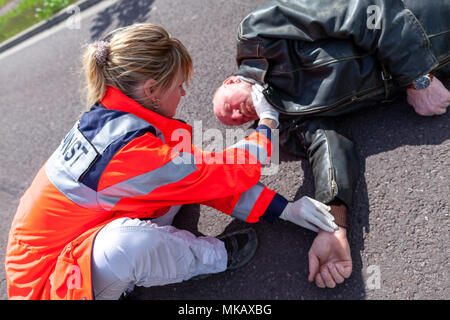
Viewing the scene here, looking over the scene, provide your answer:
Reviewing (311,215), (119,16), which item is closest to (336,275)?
(311,215)

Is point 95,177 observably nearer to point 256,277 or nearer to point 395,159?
point 256,277

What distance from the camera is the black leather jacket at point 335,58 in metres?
1.94

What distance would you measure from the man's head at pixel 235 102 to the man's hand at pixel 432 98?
36.7 inches

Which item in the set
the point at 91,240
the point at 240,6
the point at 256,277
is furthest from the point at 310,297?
the point at 240,6

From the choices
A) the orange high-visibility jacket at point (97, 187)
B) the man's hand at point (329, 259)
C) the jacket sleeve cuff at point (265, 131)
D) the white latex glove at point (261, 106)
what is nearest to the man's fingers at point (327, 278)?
the man's hand at point (329, 259)

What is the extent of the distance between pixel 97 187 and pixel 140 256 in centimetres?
36

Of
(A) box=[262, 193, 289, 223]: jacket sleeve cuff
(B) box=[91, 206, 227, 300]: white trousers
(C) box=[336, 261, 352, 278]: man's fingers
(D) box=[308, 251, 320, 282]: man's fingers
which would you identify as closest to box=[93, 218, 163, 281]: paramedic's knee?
(B) box=[91, 206, 227, 300]: white trousers

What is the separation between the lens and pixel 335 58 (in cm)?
200

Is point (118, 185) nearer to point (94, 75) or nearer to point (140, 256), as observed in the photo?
point (140, 256)

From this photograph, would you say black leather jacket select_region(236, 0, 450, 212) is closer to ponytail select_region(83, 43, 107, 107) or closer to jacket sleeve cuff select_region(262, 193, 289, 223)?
jacket sleeve cuff select_region(262, 193, 289, 223)

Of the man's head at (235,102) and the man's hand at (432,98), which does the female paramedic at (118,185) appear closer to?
the man's head at (235,102)

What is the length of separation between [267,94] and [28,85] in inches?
136
